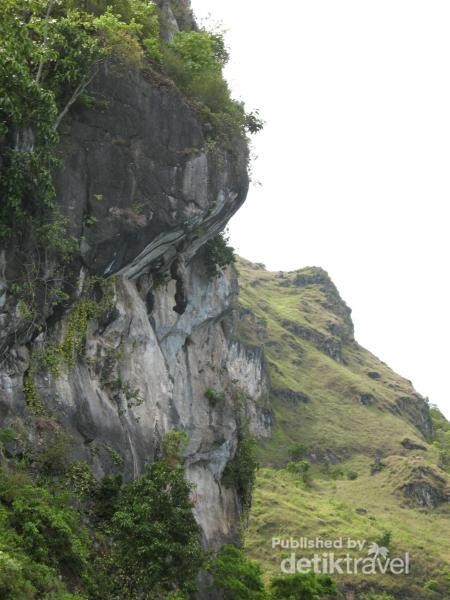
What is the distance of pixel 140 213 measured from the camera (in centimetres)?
2031

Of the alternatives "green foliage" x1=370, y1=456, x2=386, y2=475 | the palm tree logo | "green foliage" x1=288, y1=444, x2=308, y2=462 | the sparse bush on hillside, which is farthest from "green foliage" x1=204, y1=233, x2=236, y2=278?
"green foliage" x1=370, y1=456, x2=386, y2=475

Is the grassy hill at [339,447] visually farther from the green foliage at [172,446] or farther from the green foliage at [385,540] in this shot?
the green foliage at [172,446]

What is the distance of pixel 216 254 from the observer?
2966 centimetres

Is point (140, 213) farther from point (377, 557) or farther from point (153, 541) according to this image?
point (377, 557)

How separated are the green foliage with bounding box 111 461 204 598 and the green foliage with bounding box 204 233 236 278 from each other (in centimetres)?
1564

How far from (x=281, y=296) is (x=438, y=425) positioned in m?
46.6

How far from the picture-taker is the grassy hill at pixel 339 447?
52594 mm

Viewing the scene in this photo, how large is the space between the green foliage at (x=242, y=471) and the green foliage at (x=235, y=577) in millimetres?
10076

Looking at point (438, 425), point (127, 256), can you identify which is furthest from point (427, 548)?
point (438, 425)

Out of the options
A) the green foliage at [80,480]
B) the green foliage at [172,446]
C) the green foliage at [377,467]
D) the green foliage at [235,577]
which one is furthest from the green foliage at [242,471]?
the green foliage at [377,467]

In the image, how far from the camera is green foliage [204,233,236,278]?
2953cm

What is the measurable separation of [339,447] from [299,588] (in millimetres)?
69187

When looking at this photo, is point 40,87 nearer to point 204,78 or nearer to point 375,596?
point 204,78

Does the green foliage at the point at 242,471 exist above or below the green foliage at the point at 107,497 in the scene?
above
